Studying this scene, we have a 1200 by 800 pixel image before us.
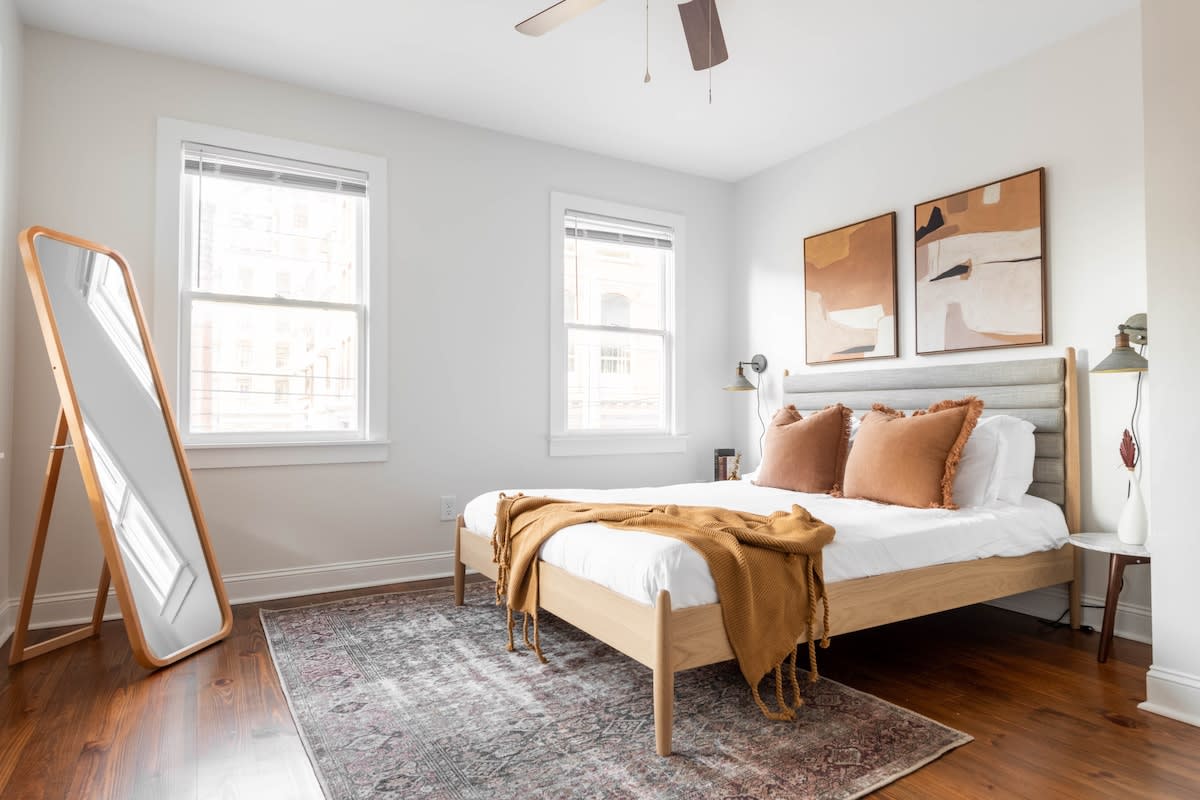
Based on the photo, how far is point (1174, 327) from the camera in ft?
7.32

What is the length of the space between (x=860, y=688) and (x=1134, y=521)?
1.30 m

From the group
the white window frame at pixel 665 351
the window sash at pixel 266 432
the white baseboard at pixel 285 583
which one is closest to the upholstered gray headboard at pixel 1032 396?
the white window frame at pixel 665 351

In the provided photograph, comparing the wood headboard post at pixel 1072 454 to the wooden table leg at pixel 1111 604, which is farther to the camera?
the wood headboard post at pixel 1072 454

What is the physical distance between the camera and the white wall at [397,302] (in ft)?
10.5

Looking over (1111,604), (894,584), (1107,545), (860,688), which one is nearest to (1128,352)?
(1107,545)

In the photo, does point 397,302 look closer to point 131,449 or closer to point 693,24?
point 131,449

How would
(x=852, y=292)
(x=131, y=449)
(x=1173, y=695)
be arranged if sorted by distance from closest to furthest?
(x=1173, y=695) → (x=131, y=449) → (x=852, y=292)

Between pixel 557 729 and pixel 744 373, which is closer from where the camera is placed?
pixel 557 729

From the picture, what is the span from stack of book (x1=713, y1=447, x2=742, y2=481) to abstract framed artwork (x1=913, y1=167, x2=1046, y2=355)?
149cm

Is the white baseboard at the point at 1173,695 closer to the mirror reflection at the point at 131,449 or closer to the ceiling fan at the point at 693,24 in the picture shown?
the ceiling fan at the point at 693,24

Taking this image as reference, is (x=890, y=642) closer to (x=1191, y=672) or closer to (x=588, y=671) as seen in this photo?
(x=1191, y=672)

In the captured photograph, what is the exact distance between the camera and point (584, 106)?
3943 millimetres

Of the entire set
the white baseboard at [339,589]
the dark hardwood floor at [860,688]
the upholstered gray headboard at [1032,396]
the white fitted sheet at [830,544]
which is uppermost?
the upholstered gray headboard at [1032,396]

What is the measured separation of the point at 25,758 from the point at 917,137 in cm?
453
